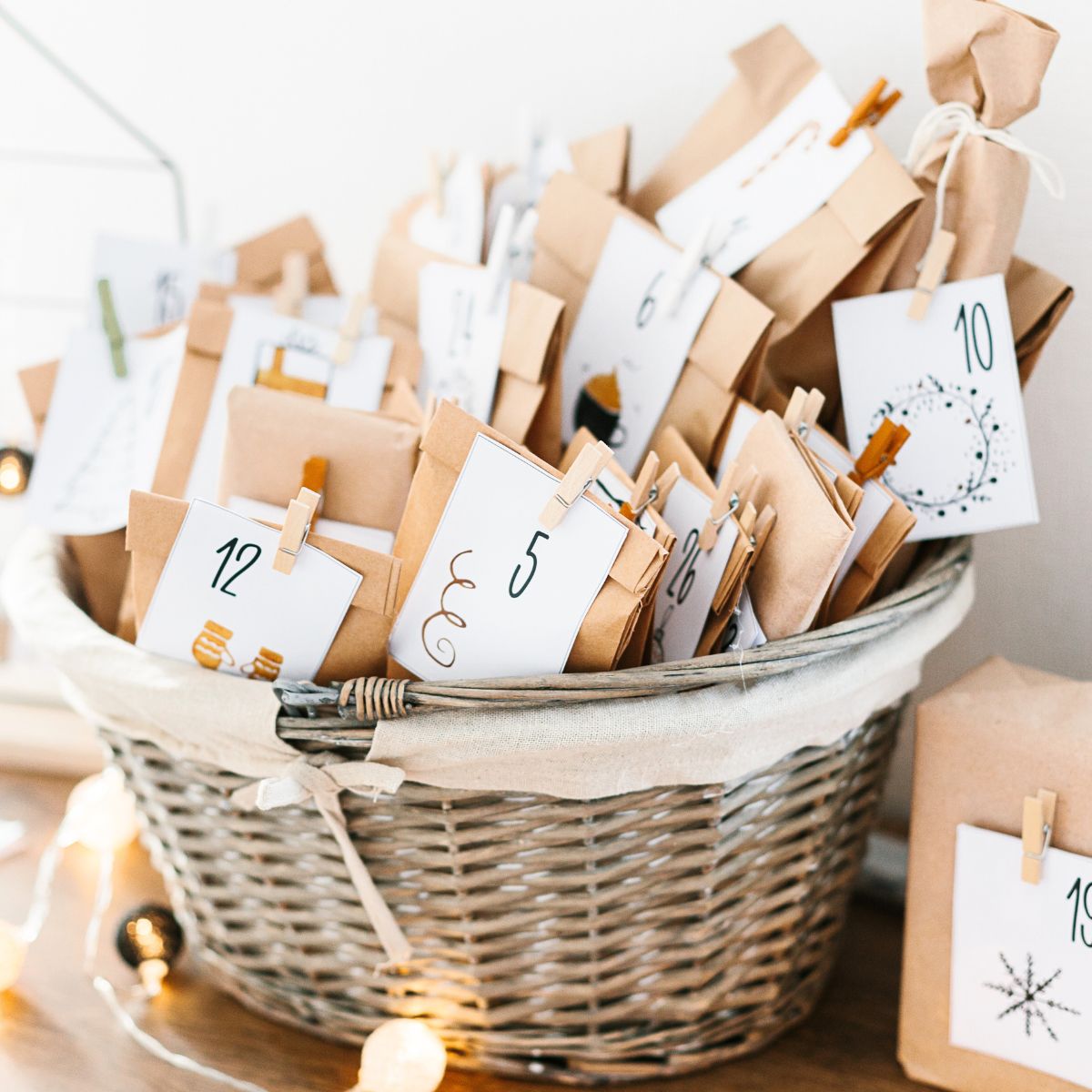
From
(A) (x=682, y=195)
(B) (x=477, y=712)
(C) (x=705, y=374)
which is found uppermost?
(A) (x=682, y=195)

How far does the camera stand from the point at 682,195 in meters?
0.83

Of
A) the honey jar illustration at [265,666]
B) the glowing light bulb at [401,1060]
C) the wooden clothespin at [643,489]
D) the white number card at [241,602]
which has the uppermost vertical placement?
the wooden clothespin at [643,489]

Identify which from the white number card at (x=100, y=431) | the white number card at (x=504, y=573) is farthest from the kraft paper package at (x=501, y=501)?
the white number card at (x=100, y=431)

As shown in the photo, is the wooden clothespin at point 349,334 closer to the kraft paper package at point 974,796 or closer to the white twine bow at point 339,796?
the white twine bow at point 339,796

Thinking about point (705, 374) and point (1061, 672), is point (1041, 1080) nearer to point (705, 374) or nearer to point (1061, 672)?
point (1061, 672)

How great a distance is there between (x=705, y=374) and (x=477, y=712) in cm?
31

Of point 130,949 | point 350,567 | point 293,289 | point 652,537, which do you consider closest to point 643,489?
point 652,537

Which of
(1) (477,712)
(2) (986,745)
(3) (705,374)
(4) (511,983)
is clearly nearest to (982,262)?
(3) (705,374)

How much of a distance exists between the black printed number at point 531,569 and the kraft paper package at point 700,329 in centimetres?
18

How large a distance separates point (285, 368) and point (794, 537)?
38cm

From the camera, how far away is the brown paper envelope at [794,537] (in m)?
0.59

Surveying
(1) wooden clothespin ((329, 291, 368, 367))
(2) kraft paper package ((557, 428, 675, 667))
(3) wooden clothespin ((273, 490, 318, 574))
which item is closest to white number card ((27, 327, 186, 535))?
(1) wooden clothespin ((329, 291, 368, 367))

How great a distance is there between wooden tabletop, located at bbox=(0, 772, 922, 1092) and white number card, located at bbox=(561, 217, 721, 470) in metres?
0.42

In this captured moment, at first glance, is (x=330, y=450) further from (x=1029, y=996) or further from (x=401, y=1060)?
(x=1029, y=996)
